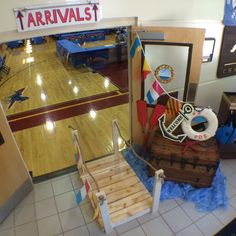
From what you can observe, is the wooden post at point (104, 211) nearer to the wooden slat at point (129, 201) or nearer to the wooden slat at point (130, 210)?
the wooden slat at point (130, 210)

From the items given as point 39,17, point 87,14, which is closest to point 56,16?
point 39,17

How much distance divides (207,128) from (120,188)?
4.73 feet

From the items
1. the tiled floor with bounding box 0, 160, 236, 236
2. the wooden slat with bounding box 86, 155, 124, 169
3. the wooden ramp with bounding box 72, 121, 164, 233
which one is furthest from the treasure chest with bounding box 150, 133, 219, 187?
the wooden slat with bounding box 86, 155, 124, 169

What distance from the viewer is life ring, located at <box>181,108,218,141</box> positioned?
8.77 feet

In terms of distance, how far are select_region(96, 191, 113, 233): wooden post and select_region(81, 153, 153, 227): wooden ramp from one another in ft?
0.29

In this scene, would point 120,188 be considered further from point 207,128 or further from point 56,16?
point 56,16

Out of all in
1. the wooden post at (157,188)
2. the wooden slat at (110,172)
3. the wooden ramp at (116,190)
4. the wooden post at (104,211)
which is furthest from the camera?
the wooden slat at (110,172)

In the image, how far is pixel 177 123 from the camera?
109 inches

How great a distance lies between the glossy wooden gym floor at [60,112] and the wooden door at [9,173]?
0.50 metres

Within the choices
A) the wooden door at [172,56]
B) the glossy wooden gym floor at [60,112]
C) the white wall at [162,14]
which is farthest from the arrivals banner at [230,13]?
the glossy wooden gym floor at [60,112]

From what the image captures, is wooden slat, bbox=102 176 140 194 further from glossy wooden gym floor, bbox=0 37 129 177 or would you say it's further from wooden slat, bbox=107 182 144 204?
glossy wooden gym floor, bbox=0 37 129 177

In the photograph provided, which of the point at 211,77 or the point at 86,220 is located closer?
the point at 86,220

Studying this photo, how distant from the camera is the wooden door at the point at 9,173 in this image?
2.54m

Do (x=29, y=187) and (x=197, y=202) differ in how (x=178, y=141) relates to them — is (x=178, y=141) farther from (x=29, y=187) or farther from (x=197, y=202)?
(x=29, y=187)
